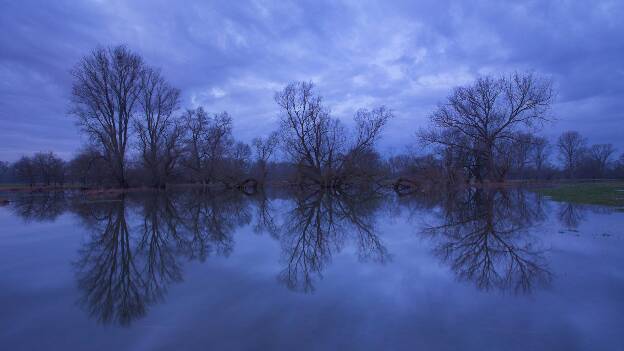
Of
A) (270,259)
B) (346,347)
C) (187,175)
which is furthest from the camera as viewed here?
(187,175)

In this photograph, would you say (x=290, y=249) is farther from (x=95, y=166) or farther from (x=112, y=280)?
(x=95, y=166)

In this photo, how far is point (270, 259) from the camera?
5.94 metres

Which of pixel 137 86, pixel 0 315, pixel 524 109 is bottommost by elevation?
pixel 0 315

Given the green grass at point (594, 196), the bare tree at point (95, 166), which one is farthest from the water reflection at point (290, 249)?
the bare tree at point (95, 166)

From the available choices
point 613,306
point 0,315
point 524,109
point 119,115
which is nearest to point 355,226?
point 613,306

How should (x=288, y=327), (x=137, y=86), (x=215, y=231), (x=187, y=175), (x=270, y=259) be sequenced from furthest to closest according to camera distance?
(x=187, y=175), (x=137, y=86), (x=215, y=231), (x=270, y=259), (x=288, y=327)

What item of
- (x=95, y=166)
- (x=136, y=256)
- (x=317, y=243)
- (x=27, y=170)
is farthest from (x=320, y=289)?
(x=27, y=170)

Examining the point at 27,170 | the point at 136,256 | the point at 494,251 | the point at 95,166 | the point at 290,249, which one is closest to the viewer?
the point at 494,251

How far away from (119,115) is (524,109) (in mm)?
36031

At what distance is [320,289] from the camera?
14.0 feet

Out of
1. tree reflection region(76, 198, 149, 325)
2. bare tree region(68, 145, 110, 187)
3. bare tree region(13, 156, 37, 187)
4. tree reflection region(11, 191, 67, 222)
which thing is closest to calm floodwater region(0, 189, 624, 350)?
tree reflection region(76, 198, 149, 325)

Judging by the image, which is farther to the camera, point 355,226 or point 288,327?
point 355,226

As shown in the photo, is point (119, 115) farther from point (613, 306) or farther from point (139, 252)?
point (613, 306)

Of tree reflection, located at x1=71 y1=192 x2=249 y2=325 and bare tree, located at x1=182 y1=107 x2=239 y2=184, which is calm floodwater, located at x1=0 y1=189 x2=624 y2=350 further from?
bare tree, located at x1=182 y1=107 x2=239 y2=184
